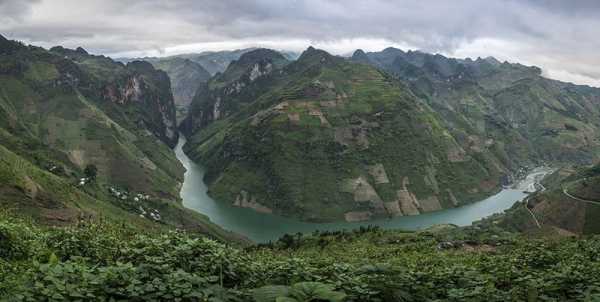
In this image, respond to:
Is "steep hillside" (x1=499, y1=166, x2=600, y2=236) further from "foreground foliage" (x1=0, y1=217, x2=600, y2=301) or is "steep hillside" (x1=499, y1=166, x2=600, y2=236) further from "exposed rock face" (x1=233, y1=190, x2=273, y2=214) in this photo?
"exposed rock face" (x1=233, y1=190, x2=273, y2=214)

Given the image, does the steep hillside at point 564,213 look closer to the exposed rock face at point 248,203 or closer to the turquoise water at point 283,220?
the turquoise water at point 283,220

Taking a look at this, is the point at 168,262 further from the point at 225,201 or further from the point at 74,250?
the point at 225,201

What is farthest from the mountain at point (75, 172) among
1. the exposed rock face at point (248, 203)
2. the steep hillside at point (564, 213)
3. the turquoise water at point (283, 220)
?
the steep hillside at point (564, 213)

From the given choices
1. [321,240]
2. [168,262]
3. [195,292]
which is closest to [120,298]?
[195,292]

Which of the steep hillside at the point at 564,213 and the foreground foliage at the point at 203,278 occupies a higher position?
the foreground foliage at the point at 203,278

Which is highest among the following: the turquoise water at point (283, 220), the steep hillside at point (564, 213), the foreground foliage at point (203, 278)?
the foreground foliage at point (203, 278)

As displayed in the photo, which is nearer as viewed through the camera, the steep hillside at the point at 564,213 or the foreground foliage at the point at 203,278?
the foreground foliage at the point at 203,278

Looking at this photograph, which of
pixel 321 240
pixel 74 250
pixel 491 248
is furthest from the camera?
pixel 321 240

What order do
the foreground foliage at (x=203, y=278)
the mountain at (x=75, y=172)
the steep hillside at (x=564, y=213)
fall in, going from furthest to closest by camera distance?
1. the steep hillside at (x=564, y=213)
2. the mountain at (x=75, y=172)
3. the foreground foliage at (x=203, y=278)

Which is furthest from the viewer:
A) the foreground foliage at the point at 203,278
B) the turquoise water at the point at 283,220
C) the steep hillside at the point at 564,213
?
the turquoise water at the point at 283,220

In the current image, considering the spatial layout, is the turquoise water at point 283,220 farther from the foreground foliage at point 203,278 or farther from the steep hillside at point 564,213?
the foreground foliage at point 203,278

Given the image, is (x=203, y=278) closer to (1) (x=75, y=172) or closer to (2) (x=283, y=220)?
(1) (x=75, y=172)
